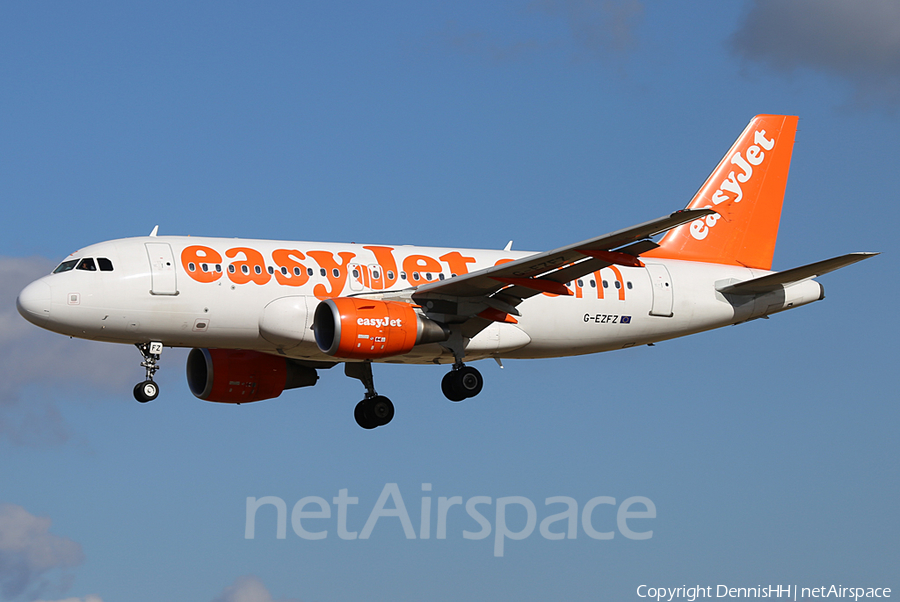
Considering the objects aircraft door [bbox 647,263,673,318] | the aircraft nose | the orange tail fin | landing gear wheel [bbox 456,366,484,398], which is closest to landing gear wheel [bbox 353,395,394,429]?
landing gear wheel [bbox 456,366,484,398]

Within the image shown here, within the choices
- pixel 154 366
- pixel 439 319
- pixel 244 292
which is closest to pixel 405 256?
pixel 439 319

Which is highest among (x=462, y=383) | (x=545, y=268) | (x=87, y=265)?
(x=545, y=268)

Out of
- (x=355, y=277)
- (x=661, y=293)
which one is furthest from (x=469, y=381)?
(x=661, y=293)

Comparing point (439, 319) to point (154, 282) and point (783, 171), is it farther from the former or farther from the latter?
point (783, 171)

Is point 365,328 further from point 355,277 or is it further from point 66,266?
point 66,266

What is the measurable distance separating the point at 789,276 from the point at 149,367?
17.7 m

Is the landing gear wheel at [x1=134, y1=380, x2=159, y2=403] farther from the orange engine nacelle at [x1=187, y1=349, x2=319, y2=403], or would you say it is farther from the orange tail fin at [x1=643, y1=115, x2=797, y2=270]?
the orange tail fin at [x1=643, y1=115, x2=797, y2=270]

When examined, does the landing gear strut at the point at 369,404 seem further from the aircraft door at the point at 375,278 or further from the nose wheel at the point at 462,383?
the aircraft door at the point at 375,278

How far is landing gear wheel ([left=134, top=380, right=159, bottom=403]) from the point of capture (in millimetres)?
31328

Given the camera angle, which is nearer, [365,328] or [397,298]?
[365,328]

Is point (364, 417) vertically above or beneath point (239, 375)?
beneath

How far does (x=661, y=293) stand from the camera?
3678 cm

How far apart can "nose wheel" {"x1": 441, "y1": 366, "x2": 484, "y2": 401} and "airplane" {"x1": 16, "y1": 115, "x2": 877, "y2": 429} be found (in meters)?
0.03

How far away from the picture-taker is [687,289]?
37188 millimetres
